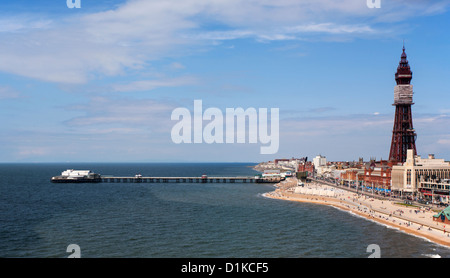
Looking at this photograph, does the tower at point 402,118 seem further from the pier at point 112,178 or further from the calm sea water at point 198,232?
the calm sea water at point 198,232

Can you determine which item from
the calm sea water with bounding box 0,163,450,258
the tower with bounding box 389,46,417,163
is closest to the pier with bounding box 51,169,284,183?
the tower with bounding box 389,46,417,163

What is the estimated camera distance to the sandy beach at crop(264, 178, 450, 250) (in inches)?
2313

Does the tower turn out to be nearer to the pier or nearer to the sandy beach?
the sandy beach

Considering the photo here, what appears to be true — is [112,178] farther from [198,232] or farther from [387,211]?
[387,211]

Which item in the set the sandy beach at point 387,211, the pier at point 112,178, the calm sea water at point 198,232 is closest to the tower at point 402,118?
the sandy beach at point 387,211

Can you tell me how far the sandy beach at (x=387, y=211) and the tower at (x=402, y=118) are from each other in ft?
155

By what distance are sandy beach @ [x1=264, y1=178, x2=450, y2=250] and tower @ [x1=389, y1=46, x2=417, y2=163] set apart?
1856 inches

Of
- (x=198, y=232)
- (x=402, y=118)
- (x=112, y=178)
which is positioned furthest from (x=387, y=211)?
(x=112, y=178)

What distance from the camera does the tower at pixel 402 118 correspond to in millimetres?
146750

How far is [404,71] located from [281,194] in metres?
82.4
